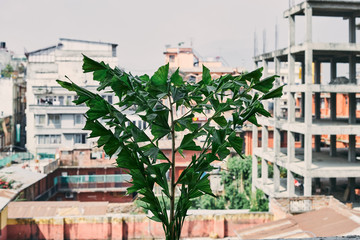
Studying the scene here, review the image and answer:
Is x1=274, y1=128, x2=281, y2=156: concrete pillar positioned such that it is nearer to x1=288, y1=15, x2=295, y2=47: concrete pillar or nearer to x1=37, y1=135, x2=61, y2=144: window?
x1=288, y1=15, x2=295, y2=47: concrete pillar

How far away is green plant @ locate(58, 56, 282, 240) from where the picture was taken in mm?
2807

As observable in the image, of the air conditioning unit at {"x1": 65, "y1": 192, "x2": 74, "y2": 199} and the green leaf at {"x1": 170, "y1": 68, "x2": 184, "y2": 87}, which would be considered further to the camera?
the air conditioning unit at {"x1": 65, "y1": 192, "x2": 74, "y2": 199}

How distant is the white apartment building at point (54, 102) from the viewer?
4184 centimetres

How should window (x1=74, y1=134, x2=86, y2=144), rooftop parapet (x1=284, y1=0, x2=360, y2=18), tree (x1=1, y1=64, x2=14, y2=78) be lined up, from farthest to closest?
1. tree (x1=1, y1=64, x2=14, y2=78)
2. window (x1=74, y1=134, x2=86, y2=144)
3. rooftop parapet (x1=284, y1=0, x2=360, y2=18)

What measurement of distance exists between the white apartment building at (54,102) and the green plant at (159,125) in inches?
1442

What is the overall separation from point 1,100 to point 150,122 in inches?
1879

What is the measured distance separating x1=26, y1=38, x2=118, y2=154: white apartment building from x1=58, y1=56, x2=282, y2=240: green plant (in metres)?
36.6

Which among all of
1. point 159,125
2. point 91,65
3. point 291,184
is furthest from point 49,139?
point 159,125

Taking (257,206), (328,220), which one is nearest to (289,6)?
(257,206)

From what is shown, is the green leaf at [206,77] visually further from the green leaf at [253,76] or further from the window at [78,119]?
the window at [78,119]

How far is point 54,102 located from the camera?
142 feet

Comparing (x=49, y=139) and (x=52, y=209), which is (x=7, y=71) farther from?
(x=52, y=209)

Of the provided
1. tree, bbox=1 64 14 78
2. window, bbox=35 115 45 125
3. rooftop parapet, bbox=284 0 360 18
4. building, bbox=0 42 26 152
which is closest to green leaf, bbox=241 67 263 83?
rooftop parapet, bbox=284 0 360 18

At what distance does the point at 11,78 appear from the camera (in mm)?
47344
